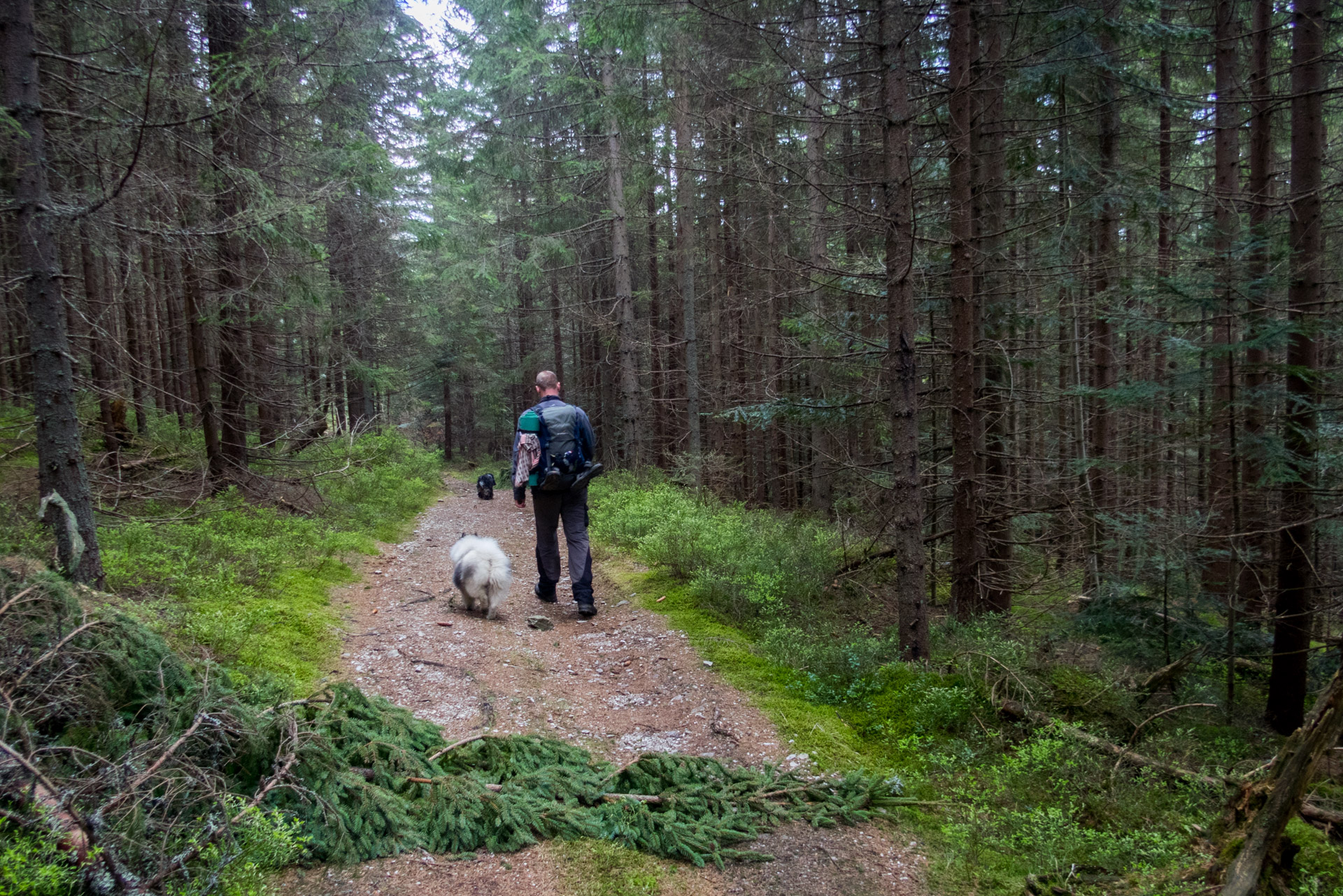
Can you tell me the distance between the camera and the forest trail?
2.92 meters

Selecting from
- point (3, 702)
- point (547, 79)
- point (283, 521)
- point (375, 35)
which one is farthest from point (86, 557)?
point (547, 79)

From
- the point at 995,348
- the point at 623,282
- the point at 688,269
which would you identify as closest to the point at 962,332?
the point at 995,348

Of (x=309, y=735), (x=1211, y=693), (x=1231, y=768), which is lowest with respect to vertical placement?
(x=1211, y=693)

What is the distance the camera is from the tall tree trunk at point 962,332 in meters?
6.54

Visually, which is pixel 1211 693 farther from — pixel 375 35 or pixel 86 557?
pixel 375 35

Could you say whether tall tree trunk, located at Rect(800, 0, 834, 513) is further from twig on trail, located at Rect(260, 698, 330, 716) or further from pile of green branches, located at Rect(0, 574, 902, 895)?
twig on trail, located at Rect(260, 698, 330, 716)

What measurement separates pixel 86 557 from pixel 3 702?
286 centimetres

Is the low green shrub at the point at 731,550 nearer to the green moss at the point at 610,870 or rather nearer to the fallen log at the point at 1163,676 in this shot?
the fallen log at the point at 1163,676

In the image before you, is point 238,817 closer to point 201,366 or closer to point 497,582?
point 497,582

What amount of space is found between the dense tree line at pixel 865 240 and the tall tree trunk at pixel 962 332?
0.05 metres

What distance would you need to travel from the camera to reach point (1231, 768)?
4.11 metres

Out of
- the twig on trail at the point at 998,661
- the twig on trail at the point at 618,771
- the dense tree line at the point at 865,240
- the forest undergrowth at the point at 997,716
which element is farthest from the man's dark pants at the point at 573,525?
the twig on trail at the point at 998,661

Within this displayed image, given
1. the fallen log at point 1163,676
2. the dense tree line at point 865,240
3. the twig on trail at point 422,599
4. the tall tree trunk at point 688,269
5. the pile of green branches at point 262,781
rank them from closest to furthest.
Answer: the pile of green branches at point 262,781
the fallen log at point 1163,676
the dense tree line at point 865,240
the twig on trail at point 422,599
the tall tree trunk at point 688,269

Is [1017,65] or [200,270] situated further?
[200,270]
